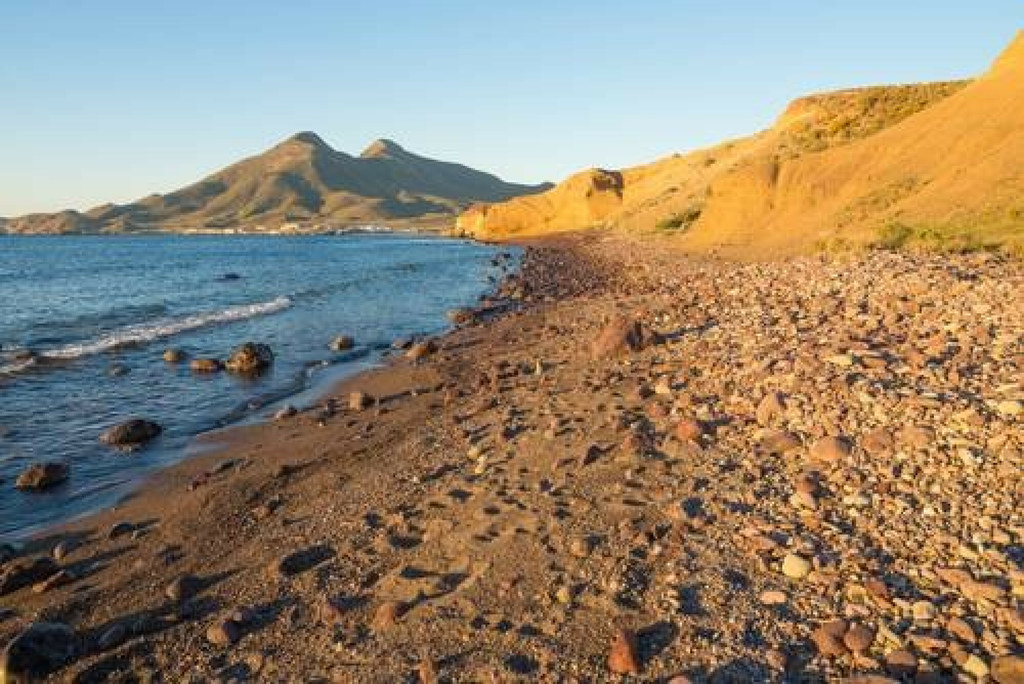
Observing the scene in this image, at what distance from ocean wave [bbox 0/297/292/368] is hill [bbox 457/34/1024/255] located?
74.0 ft

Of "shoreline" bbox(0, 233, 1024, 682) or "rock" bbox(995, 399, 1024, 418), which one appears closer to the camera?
"shoreline" bbox(0, 233, 1024, 682)

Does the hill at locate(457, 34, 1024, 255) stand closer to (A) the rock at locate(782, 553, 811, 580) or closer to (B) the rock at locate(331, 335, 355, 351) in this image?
(A) the rock at locate(782, 553, 811, 580)

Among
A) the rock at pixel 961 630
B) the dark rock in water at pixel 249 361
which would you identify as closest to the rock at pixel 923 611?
the rock at pixel 961 630

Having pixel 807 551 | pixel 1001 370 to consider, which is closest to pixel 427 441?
pixel 807 551

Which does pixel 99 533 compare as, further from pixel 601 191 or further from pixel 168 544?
pixel 601 191

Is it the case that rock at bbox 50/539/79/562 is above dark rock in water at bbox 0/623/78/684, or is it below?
below

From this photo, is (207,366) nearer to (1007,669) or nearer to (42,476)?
(42,476)

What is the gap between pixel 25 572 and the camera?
7914 millimetres

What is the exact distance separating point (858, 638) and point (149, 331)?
27460mm

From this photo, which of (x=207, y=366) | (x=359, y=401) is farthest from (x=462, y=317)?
(x=359, y=401)

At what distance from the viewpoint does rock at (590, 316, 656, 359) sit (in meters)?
14.5

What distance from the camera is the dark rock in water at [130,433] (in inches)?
506

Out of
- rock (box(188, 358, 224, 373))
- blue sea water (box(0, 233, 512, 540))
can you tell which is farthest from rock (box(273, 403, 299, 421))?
rock (box(188, 358, 224, 373))

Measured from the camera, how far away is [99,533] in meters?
9.14
